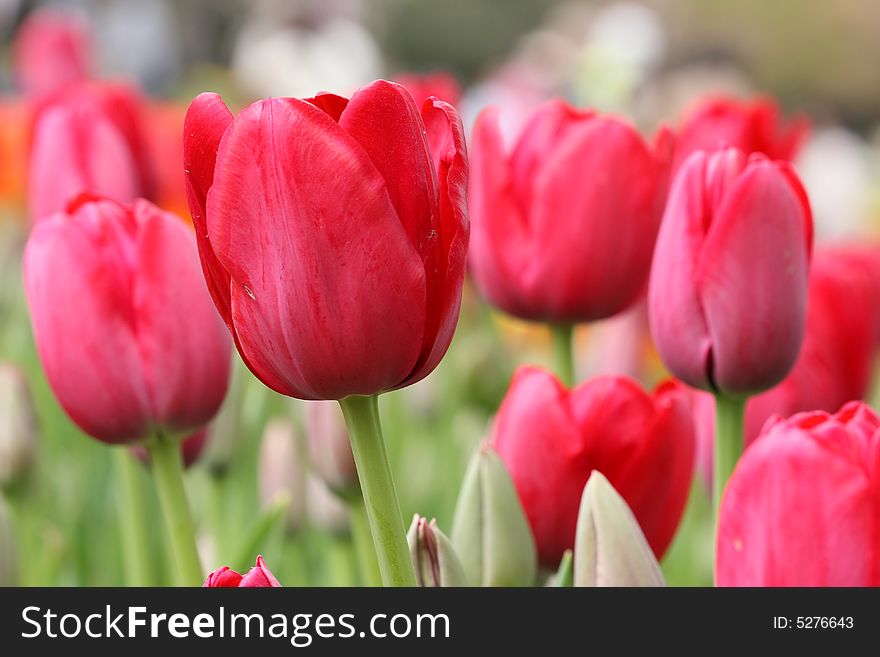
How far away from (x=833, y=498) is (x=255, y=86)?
3.94 metres

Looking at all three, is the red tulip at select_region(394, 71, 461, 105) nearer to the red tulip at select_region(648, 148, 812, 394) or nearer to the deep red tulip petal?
the deep red tulip petal

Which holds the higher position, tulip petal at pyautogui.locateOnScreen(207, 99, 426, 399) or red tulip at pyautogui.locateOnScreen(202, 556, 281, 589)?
tulip petal at pyautogui.locateOnScreen(207, 99, 426, 399)

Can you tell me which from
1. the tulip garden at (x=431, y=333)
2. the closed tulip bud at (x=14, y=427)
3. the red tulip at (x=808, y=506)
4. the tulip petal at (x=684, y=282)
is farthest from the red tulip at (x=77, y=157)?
the red tulip at (x=808, y=506)

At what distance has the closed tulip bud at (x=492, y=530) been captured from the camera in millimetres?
600

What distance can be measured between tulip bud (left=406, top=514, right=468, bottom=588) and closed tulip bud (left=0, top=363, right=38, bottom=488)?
44 centimetres

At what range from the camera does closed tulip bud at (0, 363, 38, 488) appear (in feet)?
2.90

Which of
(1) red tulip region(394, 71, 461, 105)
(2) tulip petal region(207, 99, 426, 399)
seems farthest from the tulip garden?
(1) red tulip region(394, 71, 461, 105)

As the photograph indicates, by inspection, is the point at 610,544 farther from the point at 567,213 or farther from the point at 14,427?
the point at 14,427

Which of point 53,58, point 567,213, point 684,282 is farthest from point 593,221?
point 53,58

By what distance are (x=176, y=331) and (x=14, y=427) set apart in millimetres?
322

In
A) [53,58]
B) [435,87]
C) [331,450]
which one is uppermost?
[53,58]

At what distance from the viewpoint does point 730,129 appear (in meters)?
0.98

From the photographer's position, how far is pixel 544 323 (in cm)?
81
